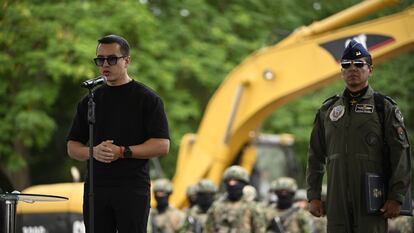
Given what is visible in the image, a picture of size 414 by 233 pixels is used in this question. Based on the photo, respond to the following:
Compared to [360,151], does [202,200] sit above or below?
above

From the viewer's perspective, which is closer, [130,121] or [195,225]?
[130,121]

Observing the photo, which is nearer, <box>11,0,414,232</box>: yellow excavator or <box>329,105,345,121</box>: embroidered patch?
<box>329,105,345,121</box>: embroidered patch

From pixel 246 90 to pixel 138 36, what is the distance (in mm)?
5318

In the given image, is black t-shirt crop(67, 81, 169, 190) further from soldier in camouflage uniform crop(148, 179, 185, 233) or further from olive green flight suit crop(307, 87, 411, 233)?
soldier in camouflage uniform crop(148, 179, 185, 233)

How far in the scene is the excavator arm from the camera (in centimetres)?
1630

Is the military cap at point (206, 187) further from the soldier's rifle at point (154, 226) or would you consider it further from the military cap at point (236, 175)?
the military cap at point (236, 175)

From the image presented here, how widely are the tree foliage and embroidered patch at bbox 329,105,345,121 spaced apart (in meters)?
9.83

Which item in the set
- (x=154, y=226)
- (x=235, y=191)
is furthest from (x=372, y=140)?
(x=154, y=226)

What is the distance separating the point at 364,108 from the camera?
8664 mm

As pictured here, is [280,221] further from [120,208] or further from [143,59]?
[120,208]

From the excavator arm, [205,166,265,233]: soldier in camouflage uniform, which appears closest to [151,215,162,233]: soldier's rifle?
the excavator arm

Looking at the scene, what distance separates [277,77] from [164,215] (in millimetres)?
2774

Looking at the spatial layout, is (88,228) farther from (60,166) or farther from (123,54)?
(60,166)

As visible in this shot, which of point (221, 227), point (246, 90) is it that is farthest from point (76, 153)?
point (246, 90)
